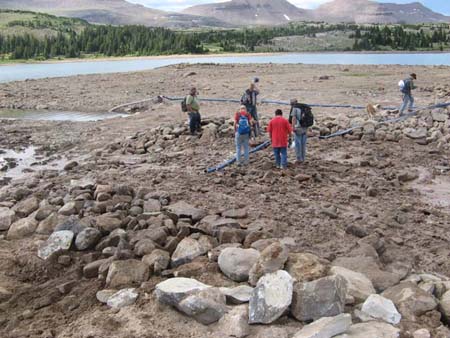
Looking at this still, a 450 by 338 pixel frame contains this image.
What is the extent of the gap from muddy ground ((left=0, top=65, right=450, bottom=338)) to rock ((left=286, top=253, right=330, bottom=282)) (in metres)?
0.88

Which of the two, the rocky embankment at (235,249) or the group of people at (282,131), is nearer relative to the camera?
the rocky embankment at (235,249)

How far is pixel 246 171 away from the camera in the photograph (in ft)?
47.3

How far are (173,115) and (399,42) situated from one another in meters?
96.2

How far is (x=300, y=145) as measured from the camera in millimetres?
14867

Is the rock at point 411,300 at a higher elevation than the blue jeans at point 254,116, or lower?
lower

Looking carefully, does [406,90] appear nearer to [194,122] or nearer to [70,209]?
[194,122]

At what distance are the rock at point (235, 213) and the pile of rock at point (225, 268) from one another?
20 millimetres

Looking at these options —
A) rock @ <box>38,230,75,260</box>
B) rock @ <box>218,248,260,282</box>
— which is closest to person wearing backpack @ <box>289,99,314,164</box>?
rock @ <box>218,248,260,282</box>

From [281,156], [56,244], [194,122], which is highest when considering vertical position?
[194,122]

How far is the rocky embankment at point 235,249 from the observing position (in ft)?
23.6

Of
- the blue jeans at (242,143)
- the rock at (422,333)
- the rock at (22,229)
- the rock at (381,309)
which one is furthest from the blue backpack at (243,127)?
the rock at (422,333)

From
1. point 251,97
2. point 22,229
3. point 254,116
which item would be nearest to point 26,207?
point 22,229

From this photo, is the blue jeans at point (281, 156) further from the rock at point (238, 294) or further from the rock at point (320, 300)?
the rock at point (320, 300)

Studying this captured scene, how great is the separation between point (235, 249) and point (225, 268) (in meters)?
0.42
